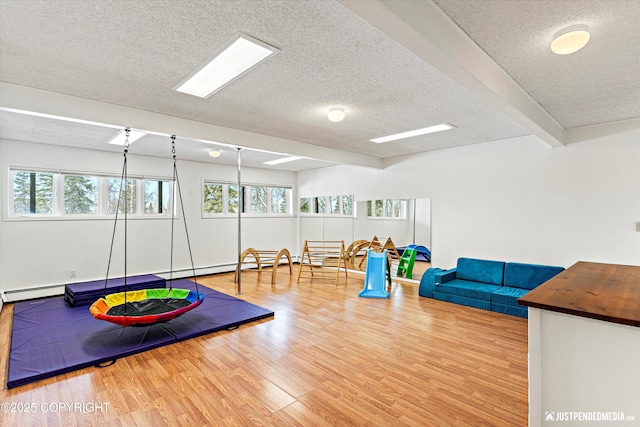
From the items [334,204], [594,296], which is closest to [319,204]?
[334,204]

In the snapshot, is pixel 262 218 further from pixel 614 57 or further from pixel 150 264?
pixel 614 57

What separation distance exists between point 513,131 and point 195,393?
511cm

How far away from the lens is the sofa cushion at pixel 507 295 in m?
4.37

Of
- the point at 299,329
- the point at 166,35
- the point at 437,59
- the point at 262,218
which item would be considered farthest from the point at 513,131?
the point at 262,218

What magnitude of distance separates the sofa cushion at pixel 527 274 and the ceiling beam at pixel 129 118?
3778mm

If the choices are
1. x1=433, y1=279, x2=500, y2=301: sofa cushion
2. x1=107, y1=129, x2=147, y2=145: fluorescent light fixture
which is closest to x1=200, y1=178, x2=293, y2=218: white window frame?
x1=107, y1=129, x2=147, y2=145: fluorescent light fixture

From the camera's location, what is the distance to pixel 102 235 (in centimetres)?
596

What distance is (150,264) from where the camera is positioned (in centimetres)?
650

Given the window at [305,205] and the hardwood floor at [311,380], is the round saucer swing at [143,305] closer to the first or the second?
the hardwood floor at [311,380]

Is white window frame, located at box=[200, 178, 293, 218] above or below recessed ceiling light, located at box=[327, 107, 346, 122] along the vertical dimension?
below

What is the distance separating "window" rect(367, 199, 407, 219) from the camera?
6.56m

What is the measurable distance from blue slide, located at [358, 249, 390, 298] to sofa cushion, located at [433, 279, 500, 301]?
2.82 feet

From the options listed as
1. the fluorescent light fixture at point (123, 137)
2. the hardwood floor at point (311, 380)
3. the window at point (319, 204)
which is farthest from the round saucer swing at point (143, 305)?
the window at point (319, 204)

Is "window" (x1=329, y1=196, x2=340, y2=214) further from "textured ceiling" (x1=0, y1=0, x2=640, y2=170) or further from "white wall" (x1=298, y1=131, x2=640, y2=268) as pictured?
"textured ceiling" (x1=0, y1=0, x2=640, y2=170)
